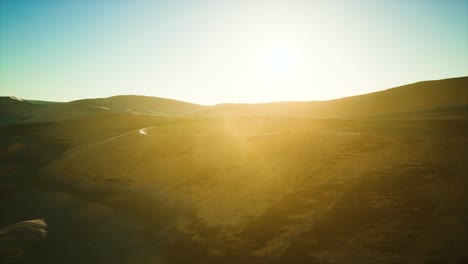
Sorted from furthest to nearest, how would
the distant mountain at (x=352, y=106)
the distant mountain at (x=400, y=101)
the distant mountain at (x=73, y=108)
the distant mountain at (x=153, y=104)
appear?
the distant mountain at (x=153, y=104), the distant mountain at (x=73, y=108), the distant mountain at (x=352, y=106), the distant mountain at (x=400, y=101)

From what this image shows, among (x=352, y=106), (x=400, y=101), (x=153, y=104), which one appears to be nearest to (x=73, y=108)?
(x=153, y=104)

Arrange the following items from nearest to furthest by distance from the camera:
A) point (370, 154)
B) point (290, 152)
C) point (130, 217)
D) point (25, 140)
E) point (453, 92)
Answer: point (130, 217) < point (370, 154) < point (290, 152) < point (25, 140) < point (453, 92)

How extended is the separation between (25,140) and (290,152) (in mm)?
36636

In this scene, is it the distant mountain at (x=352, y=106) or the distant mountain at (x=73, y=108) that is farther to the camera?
the distant mountain at (x=73, y=108)

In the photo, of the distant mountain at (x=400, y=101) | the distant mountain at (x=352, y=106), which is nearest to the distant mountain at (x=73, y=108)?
the distant mountain at (x=352, y=106)

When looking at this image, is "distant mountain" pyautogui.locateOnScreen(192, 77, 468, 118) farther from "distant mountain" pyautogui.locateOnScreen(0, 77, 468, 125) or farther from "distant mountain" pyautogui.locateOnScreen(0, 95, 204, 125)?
"distant mountain" pyautogui.locateOnScreen(0, 95, 204, 125)

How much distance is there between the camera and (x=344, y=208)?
1014 centimetres

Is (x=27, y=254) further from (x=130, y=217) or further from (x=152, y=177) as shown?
(x=152, y=177)

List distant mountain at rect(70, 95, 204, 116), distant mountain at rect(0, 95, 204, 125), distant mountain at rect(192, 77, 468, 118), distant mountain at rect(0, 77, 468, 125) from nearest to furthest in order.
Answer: distant mountain at rect(192, 77, 468, 118), distant mountain at rect(0, 77, 468, 125), distant mountain at rect(0, 95, 204, 125), distant mountain at rect(70, 95, 204, 116)

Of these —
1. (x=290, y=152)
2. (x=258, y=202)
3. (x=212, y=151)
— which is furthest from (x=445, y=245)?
(x=212, y=151)

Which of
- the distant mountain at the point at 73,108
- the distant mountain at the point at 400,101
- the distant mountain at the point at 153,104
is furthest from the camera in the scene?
the distant mountain at the point at 153,104

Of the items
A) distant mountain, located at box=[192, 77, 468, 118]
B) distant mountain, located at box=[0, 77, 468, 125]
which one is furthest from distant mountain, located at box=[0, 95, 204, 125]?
distant mountain, located at box=[192, 77, 468, 118]

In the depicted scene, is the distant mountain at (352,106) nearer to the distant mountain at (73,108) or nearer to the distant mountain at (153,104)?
the distant mountain at (73,108)

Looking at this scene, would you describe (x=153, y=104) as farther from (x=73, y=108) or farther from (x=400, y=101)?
(x=400, y=101)
